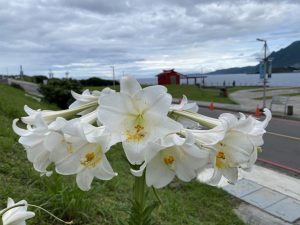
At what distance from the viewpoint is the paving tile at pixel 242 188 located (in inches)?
285

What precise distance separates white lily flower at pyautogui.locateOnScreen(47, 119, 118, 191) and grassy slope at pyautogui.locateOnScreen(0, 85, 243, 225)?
1.28 m

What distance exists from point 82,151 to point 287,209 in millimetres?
5912

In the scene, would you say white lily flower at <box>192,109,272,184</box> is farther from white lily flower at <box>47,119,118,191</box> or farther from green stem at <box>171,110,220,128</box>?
Answer: white lily flower at <box>47,119,118,191</box>

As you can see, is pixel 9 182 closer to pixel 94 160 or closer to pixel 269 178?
pixel 94 160

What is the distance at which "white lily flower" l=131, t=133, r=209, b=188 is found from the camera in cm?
126

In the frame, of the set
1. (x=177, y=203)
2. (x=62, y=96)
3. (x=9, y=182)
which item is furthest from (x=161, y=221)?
(x=62, y=96)

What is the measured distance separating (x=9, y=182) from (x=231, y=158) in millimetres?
3996

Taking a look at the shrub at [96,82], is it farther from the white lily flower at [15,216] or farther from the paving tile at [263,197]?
the white lily flower at [15,216]

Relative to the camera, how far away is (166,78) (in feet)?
186

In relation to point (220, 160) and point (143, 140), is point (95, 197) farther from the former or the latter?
point (143, 140)

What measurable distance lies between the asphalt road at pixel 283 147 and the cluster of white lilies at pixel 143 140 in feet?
28.4

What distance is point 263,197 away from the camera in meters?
7.06

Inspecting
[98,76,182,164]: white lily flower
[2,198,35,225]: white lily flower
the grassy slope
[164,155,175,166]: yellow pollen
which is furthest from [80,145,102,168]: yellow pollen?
the grassy slope

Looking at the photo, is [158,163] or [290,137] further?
[290,137]
